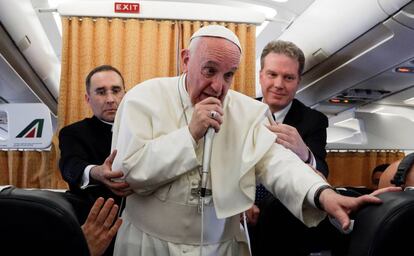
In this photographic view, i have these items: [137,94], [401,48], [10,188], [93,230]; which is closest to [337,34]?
[401,48]

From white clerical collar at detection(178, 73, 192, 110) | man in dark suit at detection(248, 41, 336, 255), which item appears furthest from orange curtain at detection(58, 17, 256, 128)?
white clerical collar at detection(178, 73, 192, 110)

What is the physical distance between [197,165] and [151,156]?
0.48 ft

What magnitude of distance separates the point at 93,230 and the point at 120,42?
2.57 metres

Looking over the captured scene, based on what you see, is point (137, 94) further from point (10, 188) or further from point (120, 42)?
point (120, 42)

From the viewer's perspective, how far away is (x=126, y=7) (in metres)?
3.56

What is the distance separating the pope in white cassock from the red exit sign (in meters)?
2.19

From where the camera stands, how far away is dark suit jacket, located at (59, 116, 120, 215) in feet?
6.84

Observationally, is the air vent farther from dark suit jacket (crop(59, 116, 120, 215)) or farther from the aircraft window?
the aircraft window

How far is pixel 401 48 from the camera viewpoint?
2779 millimetres

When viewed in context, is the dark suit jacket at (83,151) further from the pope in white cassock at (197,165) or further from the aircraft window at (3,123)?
the aircraft window at (3,123)

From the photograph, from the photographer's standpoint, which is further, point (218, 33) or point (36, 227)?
point (218, 33)

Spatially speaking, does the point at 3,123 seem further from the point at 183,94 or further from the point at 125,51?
the point at 183,94

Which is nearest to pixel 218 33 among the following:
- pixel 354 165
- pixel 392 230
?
pixel 392 230

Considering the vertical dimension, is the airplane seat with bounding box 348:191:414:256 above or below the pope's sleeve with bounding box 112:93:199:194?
below
